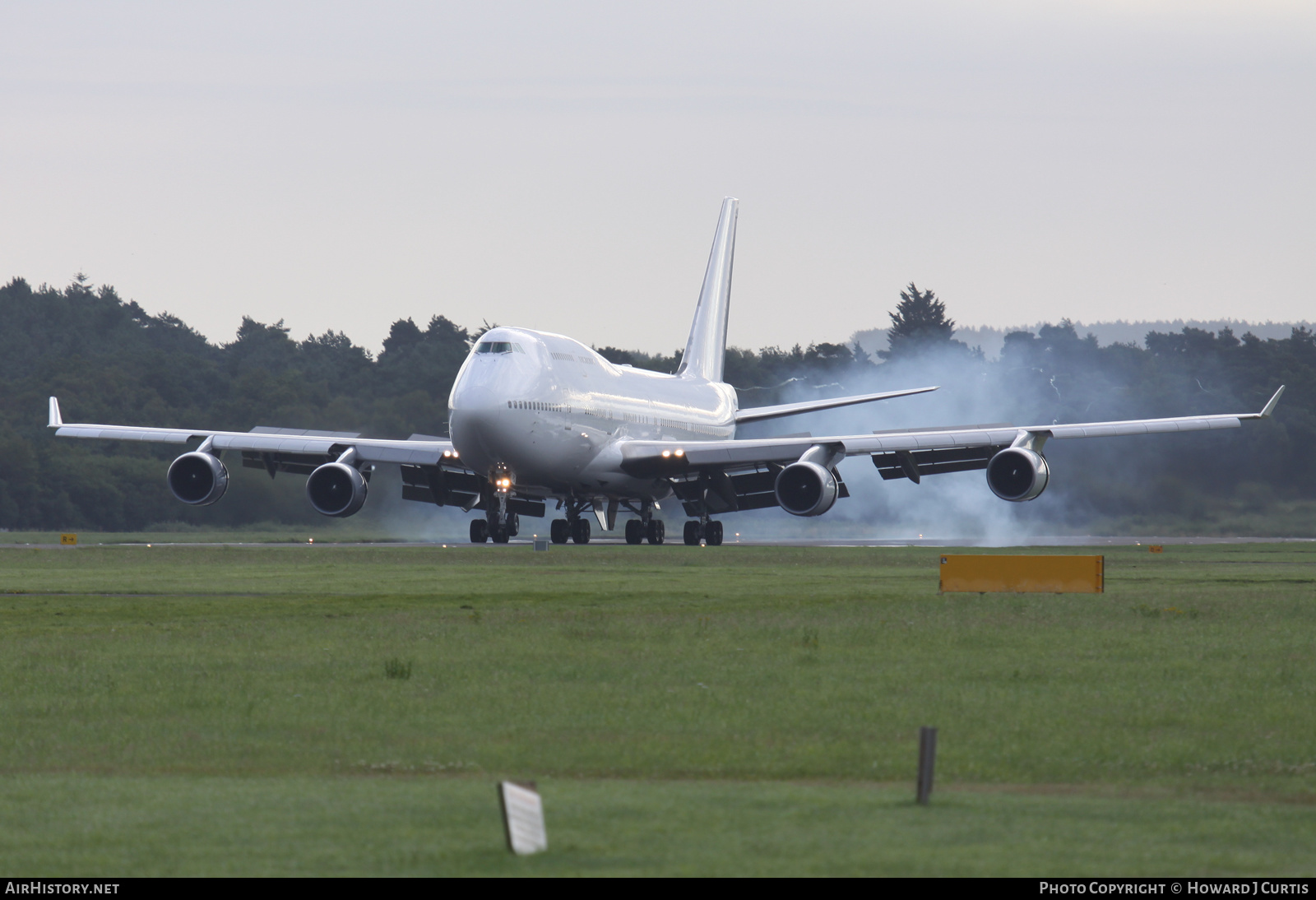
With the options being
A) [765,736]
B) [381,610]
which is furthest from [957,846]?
[381,610]

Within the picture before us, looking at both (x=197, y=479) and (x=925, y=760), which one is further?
(x=197, y=479)

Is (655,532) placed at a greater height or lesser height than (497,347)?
lesser

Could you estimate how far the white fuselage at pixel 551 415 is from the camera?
4697cm

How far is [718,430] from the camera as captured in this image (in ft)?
210

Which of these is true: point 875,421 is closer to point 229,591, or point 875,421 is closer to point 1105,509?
point 1105,509

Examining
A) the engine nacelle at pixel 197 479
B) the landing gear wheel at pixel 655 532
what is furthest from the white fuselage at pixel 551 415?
the engine nacelle at pixel 197 479

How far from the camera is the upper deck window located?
48.2 metres

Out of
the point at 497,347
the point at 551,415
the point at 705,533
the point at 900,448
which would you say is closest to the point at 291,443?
the point at 497,347

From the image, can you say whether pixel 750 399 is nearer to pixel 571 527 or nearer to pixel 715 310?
pixel 715 310

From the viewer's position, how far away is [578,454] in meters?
50.2

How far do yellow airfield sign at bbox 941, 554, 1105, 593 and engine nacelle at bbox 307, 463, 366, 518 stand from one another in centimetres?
2382

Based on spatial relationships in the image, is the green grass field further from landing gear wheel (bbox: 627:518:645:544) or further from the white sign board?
landing gear wheel (bbox: 627:518:645:544)

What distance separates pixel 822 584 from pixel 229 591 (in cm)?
1075

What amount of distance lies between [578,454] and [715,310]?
2254 centimetres
